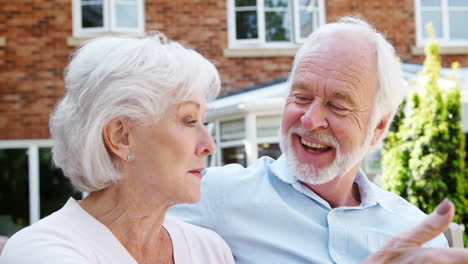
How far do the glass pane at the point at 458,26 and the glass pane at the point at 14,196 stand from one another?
755 cm

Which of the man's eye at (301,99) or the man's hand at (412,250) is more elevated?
the man's eye at (301,99)

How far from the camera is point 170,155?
1.84m

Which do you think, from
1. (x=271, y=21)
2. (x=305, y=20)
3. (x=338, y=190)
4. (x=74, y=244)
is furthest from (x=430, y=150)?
(x=74, y=244)

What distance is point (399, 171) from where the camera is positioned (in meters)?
7.12

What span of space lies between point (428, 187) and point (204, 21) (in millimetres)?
4352

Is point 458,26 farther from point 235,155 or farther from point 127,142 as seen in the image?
point 127,142

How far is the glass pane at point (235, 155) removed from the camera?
8727 mm

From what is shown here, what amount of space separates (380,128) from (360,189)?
1.02 ft

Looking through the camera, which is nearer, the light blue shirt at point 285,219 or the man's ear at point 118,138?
the man's ear at point 118,138

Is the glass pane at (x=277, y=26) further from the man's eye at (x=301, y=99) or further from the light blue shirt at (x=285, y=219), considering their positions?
the light blue shirt at (x=285, y=219)

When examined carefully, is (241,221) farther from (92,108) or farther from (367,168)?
(367,168)

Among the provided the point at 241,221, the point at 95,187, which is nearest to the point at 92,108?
the point at 95,187

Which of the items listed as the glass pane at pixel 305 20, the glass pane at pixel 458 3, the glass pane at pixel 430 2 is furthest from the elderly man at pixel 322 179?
the glass pane at pixel 458 3

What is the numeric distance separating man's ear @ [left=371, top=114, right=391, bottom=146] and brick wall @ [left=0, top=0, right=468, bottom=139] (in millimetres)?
6168
